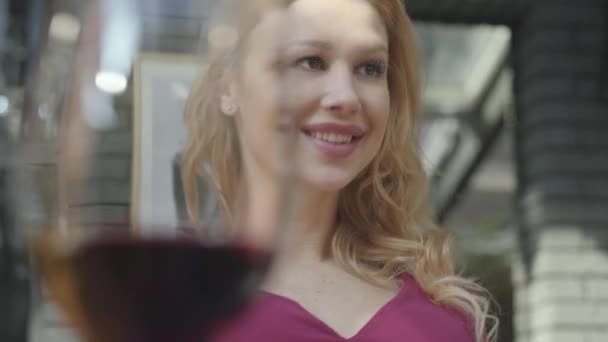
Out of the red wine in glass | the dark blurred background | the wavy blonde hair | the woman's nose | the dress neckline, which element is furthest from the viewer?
the dark blurred background

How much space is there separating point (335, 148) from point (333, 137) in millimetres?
15

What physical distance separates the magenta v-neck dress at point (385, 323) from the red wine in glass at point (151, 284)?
1.30 feet

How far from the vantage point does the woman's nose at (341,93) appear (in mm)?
733

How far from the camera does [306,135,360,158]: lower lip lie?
0.71 meters

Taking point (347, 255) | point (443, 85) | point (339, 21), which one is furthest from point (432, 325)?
point (443, 85)

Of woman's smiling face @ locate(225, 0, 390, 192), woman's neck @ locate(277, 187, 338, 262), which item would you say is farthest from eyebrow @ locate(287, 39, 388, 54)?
woman's neck @ locate(277, 187, 338, 262)

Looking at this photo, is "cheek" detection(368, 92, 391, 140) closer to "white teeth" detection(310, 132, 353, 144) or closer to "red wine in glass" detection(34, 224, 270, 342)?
"white teeth" detection(310, 132, 353, 144)

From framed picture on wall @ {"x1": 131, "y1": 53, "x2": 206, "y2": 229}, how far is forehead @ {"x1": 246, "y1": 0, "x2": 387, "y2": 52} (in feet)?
0.08

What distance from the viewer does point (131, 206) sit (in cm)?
36

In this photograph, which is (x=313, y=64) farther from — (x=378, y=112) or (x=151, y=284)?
(x=151, y=284)

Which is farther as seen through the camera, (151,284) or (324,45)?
(324,45)

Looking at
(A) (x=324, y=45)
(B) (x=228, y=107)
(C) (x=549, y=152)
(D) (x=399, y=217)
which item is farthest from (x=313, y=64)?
(C) (x=549, y=152)

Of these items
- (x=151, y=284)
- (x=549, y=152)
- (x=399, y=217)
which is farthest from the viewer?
(x=549, y=152)

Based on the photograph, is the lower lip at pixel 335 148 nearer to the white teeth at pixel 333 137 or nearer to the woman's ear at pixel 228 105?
the white teeth at pixel 333 137
